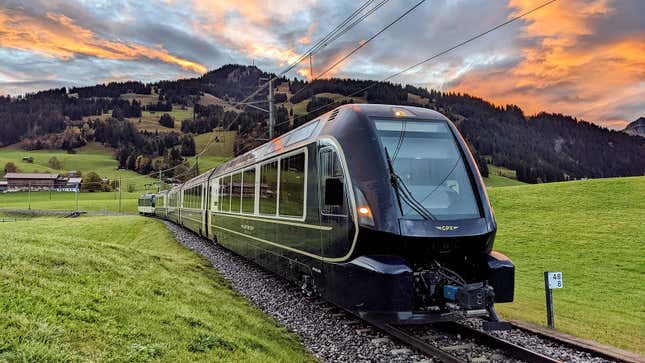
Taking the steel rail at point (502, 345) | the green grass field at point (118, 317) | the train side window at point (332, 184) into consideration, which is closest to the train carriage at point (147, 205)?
the green grass field at point (118, 317)

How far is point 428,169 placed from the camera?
320 inches

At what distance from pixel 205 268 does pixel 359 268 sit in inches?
371

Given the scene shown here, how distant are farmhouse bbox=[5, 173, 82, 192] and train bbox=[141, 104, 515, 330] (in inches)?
5251

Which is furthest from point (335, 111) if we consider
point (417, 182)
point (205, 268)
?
point (205, 268)

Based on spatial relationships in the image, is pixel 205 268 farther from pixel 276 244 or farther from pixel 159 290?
pixel 159 290

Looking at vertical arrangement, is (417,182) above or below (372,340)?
above

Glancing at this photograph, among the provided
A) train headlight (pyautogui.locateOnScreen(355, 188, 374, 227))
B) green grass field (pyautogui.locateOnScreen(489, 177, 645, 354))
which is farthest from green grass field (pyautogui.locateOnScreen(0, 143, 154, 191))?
train headlight (pyautogui.locateOnScreen(355, 188, 374, 227))

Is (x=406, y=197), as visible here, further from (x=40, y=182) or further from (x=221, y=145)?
(x=40, y=182)

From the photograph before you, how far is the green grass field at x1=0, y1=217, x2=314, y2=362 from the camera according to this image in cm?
508

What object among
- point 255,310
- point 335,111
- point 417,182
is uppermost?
point 335,111

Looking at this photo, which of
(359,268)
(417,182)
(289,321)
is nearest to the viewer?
(359,268)

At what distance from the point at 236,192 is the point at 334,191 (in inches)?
354

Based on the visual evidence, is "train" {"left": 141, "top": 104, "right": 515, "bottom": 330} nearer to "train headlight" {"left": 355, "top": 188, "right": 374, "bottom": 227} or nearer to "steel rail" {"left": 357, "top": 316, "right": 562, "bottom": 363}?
"train headlight" {"left": 355, "top": 188, "right": 374, "bottom": 227}

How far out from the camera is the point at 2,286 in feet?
20.5
